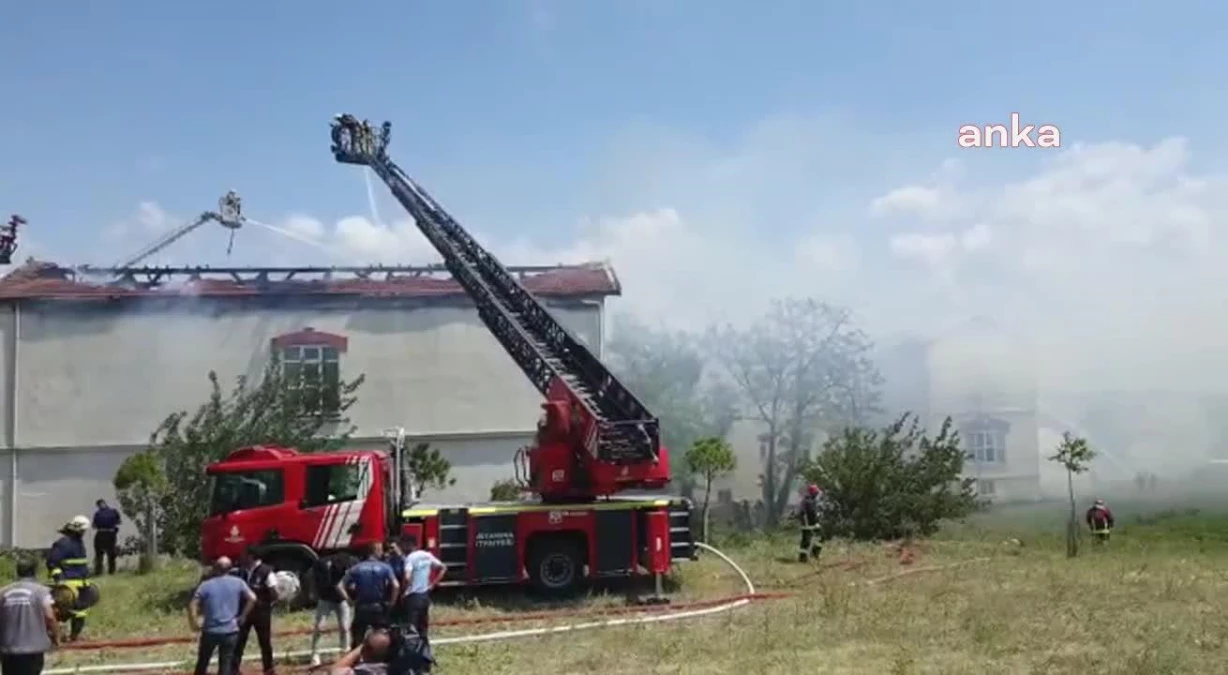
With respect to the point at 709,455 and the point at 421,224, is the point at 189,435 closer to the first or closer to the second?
the point at 421,224

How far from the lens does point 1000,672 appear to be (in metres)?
10.2

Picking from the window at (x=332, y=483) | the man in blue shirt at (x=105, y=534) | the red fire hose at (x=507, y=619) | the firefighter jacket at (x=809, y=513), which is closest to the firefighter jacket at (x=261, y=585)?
the red fire hose at (x=507, y=619)

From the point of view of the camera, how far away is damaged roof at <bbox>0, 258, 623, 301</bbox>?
2981cm

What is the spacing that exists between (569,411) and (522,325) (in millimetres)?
2683

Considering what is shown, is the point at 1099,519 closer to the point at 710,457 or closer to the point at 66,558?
the point at 710,457

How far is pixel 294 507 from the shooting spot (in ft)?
53.3

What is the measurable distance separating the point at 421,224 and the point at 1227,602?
1478cm

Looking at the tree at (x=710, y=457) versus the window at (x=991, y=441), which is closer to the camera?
the tree at (x=710, y=457)

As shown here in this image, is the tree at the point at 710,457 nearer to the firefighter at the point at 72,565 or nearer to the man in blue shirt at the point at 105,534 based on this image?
the man in blue shirt at the point at 105,534

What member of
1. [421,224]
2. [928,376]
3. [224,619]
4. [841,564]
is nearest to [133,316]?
[421,224]

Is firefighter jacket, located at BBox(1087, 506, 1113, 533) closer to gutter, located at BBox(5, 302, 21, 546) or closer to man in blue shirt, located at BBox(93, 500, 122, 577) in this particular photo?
man in blue shirt, located at BBox(93, 500, 122, 577)

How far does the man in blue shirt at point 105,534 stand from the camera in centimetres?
2203

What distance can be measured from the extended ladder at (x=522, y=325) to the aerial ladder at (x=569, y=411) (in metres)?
0.01

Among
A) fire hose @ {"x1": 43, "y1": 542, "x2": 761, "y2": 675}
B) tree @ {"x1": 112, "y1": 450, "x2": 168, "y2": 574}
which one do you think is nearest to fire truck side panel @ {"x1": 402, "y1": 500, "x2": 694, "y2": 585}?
fire hose @ {"x1": 43, "y1": 542, "x2": 761, "y2": 675}
